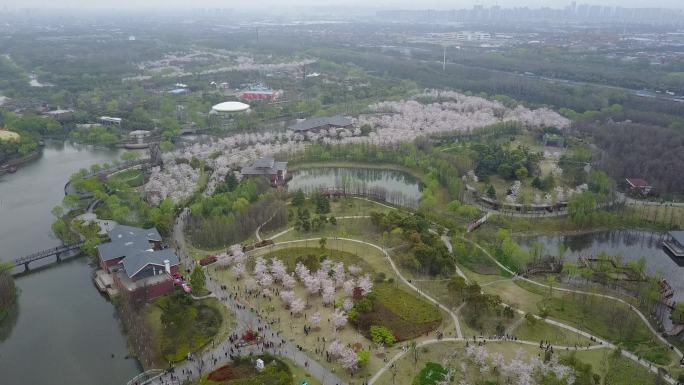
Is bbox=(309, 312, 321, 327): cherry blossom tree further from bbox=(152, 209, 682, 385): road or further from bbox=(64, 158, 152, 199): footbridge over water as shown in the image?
bbox=(64, 158, 152, 199): footbridge over water

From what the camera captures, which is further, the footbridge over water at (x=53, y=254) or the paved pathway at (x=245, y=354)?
the footbridge over water at (x=53, y=254)

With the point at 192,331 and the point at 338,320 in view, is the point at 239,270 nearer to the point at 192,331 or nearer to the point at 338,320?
the point at 192,331

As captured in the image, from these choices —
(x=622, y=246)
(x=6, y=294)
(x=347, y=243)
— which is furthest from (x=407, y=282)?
(x=6, y=294)

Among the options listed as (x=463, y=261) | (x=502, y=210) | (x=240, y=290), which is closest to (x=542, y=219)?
(x=502, y=210)

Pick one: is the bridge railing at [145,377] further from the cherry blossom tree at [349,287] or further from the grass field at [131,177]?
the grass field at [131,177]

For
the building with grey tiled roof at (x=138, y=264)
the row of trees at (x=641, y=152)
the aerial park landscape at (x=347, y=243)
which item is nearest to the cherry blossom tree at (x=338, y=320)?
the aerial park landscape at (x=347, y=243)

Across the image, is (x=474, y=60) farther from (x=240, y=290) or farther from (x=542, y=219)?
(x=240, y=290)
